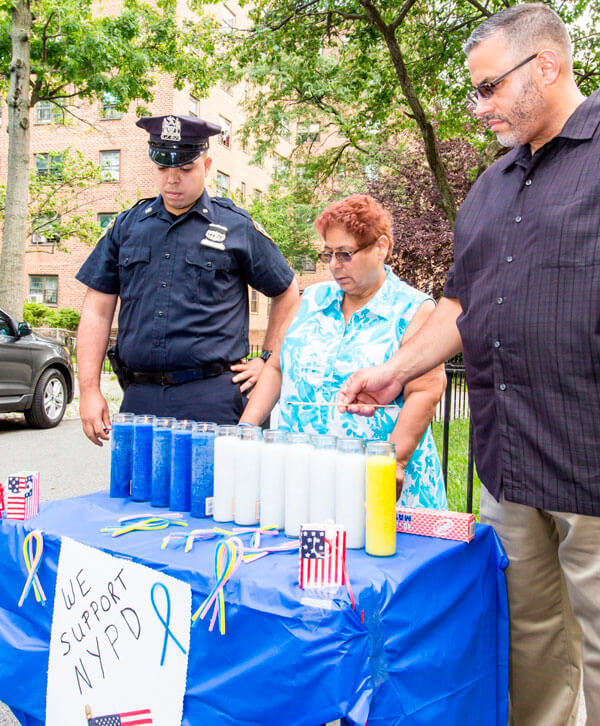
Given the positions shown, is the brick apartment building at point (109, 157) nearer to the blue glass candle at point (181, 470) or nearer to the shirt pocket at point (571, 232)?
the blue glass candle at point (181, 470)

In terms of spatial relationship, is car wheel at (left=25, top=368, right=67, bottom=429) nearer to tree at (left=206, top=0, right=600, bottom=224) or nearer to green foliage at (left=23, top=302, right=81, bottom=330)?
tree at (left=206, top=0, right=600, bottom=224)

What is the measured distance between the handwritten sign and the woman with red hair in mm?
936

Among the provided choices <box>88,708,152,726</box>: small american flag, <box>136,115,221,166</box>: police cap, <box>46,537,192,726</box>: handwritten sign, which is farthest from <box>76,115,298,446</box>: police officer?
<box>88,708,152,726</box>: small american flag

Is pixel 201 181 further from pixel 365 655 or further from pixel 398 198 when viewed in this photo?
pixel 398 198

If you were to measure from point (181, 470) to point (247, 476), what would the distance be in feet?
0.84

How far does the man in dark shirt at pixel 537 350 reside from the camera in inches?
66.6

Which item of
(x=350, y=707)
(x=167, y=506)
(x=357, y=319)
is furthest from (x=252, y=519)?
(x=357, y=319)

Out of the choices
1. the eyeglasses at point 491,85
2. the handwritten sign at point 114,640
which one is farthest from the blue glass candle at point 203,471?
the eyeglasses at point 491,85

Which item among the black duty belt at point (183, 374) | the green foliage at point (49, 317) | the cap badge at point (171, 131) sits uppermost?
the cap badge at point (171, 131)

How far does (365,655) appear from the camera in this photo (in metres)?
1.31

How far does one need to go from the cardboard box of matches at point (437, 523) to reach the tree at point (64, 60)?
9.99 m

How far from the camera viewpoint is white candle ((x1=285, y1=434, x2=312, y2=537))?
1.67 m

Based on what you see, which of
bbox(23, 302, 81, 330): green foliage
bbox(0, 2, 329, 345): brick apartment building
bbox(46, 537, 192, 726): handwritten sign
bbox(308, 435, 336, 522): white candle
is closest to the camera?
bbox(46, 537, 192, 726): handwritten sign

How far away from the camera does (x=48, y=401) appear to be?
896cm
